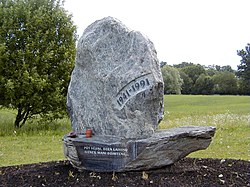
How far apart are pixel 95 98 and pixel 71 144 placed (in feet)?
2.71

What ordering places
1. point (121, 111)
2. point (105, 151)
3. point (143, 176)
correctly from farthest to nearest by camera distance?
point (121, 111), point (105, 151), point (143, 176)

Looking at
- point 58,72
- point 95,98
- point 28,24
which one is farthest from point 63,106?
point 95,98

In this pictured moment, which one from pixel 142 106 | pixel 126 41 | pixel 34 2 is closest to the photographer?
pixel 142 106

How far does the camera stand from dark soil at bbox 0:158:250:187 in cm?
602

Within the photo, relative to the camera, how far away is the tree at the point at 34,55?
1411cm

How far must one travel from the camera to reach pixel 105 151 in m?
6.30

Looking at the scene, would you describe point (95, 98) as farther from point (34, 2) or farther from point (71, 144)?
point (34, 2)

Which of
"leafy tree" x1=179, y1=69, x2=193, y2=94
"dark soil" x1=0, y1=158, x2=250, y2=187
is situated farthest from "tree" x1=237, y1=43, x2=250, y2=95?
"dark soil" x1=0, y1=158, x2=250, y2=187

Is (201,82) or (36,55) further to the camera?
(201,82)

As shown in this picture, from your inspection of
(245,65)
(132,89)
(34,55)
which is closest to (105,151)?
(132,89)

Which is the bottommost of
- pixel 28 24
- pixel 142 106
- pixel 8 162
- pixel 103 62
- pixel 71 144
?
pixel 8 162

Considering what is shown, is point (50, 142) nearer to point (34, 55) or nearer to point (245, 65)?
point (34, 55)

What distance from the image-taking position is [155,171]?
Answer: 6492mm

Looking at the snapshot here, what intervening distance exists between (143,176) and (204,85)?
54.0 metres
